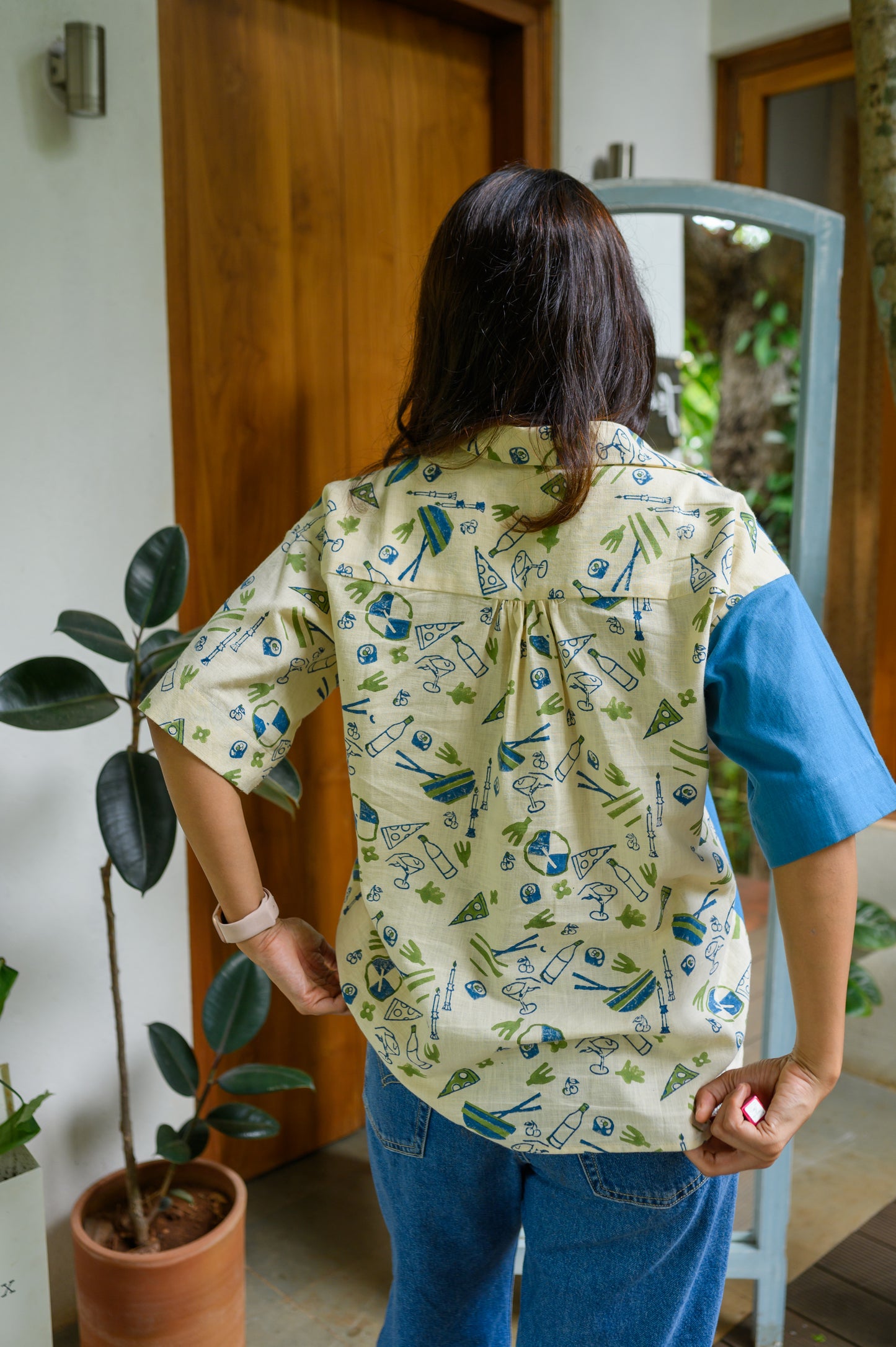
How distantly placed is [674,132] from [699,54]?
0.21 m

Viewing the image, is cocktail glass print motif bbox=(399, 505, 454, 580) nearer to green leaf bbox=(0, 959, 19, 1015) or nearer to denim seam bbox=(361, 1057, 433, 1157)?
denim seam bbox=(361, 1057, 433, 1157)

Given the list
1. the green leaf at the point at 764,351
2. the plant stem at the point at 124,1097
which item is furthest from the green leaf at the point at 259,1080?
the green leaf at the point at 764,351

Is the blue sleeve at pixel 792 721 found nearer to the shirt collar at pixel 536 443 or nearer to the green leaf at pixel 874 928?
the shirt collar at pixel 536 443

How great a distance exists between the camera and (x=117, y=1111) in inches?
69.5

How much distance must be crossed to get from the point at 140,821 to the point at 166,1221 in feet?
2.12

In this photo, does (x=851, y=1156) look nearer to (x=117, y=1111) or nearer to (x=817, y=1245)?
(x=817, y=1245)

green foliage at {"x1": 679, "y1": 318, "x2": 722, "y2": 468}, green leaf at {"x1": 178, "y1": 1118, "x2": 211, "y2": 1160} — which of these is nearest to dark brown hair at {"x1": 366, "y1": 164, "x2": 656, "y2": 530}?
green leaf at {"x1": 178, "y1": 1118, "x2": 211, "y2": 1160}

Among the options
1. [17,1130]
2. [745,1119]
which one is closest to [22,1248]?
[17,1130]

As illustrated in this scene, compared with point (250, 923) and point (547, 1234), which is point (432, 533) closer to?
point (250, 923)

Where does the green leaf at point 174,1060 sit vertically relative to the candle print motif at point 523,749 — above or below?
below

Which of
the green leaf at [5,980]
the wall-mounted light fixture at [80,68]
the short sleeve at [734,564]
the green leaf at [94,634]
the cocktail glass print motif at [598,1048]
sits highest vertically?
the wall-mounted light fixture at [80,68]

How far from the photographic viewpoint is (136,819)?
4.65 feet

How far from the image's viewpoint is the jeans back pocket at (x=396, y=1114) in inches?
37.8

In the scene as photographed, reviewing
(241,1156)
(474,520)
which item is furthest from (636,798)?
(241,1156)
